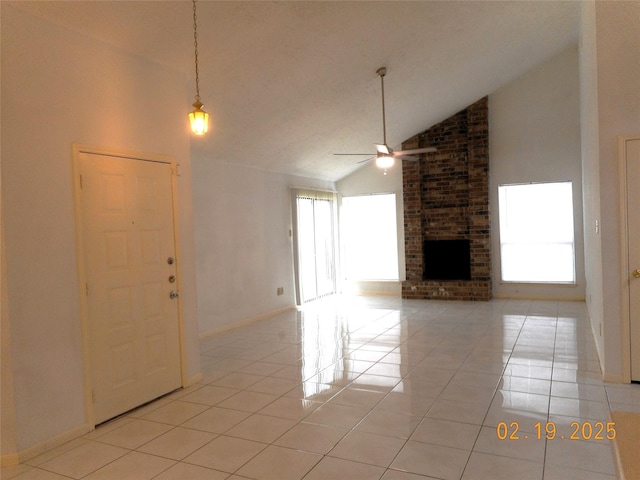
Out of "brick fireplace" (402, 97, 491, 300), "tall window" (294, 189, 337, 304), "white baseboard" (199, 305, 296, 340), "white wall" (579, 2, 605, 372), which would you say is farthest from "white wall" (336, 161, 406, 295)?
"white wall" (579, 2, 605, 372)

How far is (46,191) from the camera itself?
9.96ft

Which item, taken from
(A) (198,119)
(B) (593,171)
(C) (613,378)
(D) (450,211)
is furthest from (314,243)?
(C) (613,378)

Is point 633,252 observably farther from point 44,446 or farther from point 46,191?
point 44,446

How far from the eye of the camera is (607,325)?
385 cm

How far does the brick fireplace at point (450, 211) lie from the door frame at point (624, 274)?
13.7ft

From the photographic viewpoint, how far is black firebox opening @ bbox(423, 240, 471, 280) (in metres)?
8.43

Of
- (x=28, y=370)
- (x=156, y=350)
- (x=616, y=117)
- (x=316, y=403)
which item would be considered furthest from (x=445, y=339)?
(x=28, y=370)

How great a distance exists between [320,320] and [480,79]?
4581mm

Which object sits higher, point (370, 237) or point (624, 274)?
point (370, 237)

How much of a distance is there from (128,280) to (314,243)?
5.18 metres

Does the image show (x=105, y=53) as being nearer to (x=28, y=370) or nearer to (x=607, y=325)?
(x=28, y=370)
